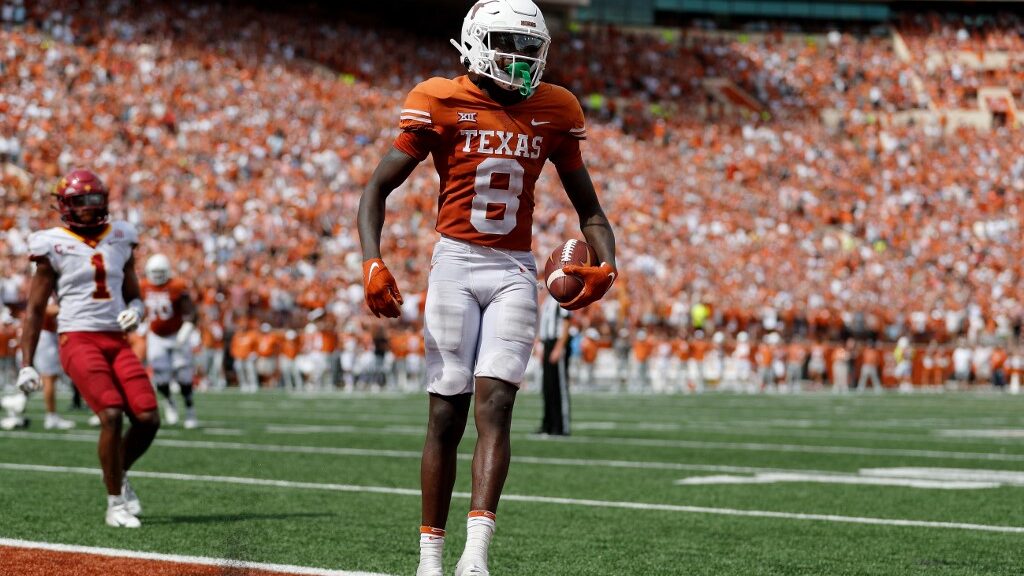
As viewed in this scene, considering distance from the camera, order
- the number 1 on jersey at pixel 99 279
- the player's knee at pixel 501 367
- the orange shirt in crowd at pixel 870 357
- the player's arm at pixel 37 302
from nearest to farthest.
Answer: the player's knee at pixel 501 367 < the player's arm at pixel 37 302 < the number 1 on jersey at pixel 99 279 < the orange shirt in crowd at pixel 870 357

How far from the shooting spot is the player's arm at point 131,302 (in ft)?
22.9

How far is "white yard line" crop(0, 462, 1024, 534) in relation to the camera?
692 cm

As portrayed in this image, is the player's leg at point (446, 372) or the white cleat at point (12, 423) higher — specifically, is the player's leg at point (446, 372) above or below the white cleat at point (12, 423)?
above

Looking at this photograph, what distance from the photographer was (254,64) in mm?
33000

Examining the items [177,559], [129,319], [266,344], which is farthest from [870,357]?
[177,559]

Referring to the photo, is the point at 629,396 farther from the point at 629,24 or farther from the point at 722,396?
the point at 629,24

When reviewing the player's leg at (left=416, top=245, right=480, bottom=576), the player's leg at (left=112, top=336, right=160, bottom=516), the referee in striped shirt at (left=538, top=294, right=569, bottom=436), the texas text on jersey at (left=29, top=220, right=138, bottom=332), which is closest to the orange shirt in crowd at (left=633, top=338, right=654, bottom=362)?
→ the referee in striped shirt at (left=538, top=294, right=569, bottom=436)

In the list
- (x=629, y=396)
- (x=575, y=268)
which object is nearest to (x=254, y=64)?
(x=629, y=396)

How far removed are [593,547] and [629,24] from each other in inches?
1762

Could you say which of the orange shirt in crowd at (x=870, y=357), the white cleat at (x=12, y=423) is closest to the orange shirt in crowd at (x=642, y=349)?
the orange shirt in crowd at (x=870, y=357)

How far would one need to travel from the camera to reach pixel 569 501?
309 inches

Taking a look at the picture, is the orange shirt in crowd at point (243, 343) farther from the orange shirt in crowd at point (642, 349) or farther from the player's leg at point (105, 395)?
the player's leg at point (105, 395)

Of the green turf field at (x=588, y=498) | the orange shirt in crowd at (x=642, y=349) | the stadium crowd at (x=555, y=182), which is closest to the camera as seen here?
the green turf field at (x=588, y=498)

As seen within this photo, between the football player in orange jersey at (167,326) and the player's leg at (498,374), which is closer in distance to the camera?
the player's leg at (498,374)
